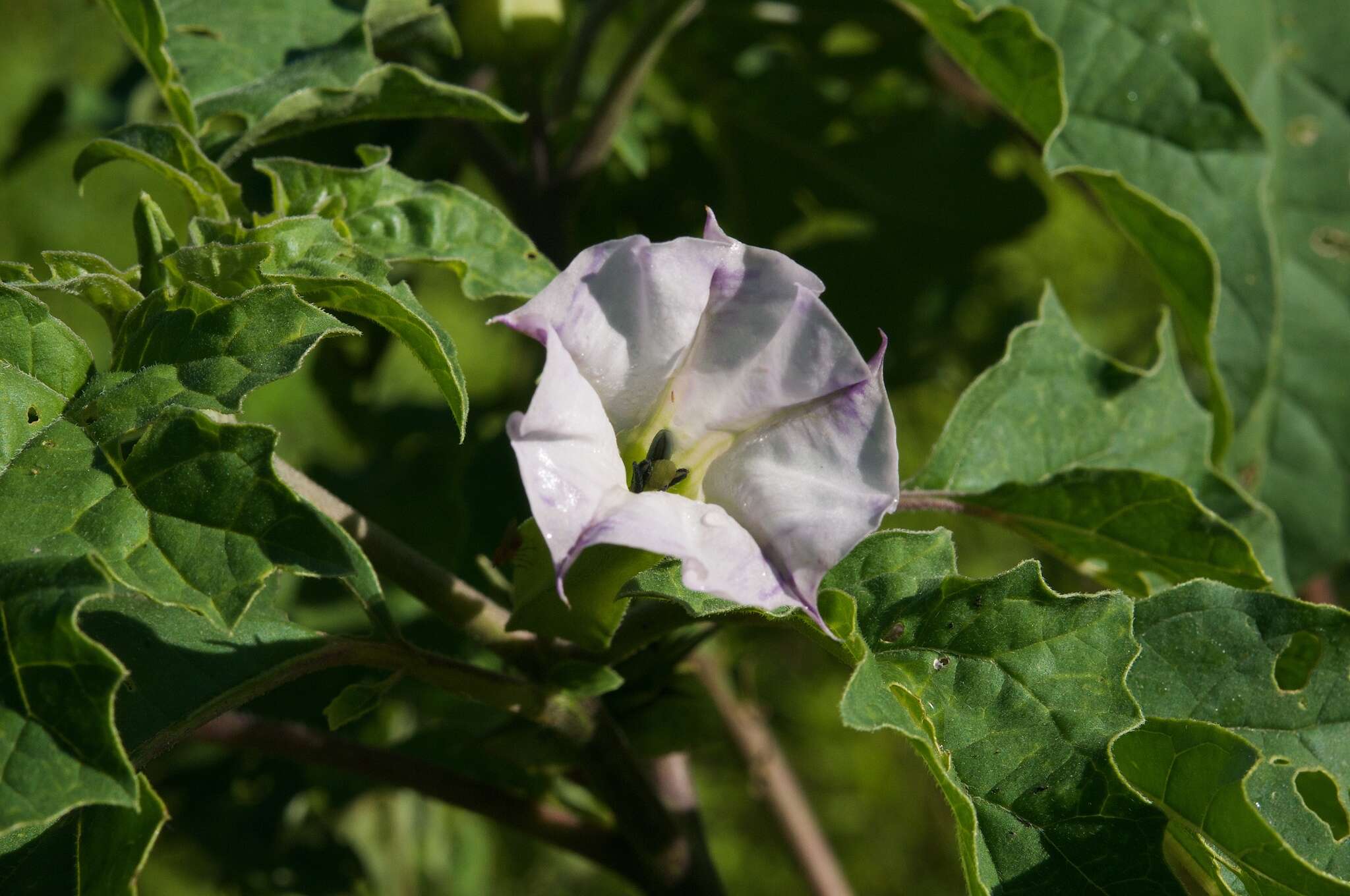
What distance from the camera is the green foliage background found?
56.7 inches

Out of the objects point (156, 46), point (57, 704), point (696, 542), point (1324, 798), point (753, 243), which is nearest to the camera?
point (57, 704)

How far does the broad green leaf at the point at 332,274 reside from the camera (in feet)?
2.51

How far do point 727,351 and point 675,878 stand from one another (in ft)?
1.66

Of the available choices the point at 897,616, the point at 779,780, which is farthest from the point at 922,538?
the point at 779,780

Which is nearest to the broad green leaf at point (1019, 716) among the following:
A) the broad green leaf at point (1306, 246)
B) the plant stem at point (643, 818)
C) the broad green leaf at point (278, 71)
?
the plant stem at point (643, 818)

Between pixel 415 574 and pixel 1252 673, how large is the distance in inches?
→ 22.8

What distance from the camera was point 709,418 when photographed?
2.87ft

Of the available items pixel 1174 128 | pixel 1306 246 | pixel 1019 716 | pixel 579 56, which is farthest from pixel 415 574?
pixel 1306 246

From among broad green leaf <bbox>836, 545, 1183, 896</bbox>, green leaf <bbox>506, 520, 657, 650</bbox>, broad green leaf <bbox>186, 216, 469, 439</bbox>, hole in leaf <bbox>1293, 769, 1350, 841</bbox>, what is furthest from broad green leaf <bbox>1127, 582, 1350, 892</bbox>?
broad green leaf <bbox>186, 216, 469, 439</bbox>

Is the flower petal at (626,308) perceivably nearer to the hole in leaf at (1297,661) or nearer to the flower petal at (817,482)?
the flower petal at (817,482)

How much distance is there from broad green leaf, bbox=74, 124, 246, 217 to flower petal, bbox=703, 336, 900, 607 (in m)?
0.42

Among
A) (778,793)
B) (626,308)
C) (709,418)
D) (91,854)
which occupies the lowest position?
(778,793)

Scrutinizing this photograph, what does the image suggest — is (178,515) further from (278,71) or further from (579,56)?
(579,56)

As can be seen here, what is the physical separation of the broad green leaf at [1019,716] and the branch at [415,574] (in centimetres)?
28
